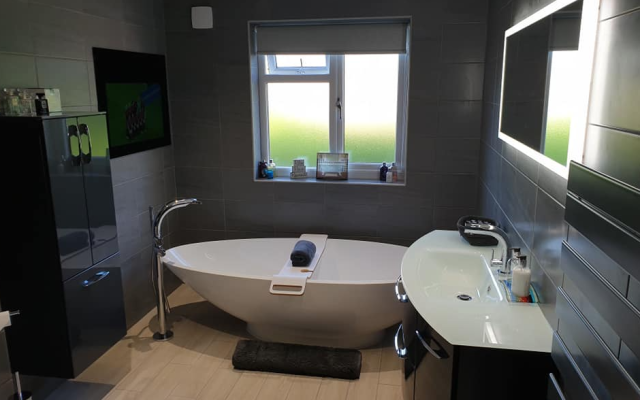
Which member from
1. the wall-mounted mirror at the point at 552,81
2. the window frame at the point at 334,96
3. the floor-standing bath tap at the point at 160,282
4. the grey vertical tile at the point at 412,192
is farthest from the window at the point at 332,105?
the wall-mounted mirror at the point at 552,81

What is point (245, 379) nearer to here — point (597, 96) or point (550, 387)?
point (550, 387)

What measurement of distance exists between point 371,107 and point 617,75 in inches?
121

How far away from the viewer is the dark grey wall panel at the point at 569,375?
1.20 metres

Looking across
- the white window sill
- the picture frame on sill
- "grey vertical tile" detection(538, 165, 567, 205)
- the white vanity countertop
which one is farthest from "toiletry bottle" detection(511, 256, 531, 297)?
the picture frame on sill

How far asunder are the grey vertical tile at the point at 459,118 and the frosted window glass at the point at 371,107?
43 cm

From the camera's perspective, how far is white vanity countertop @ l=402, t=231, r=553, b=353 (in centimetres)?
174

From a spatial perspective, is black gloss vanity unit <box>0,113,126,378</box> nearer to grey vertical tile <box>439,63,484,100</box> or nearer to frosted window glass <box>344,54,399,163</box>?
frosted window glass <box>344,54,399,163</box>

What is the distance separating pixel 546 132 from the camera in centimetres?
192

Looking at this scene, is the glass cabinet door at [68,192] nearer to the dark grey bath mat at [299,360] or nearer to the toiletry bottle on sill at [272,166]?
the dark grey bath mat at [299,360]

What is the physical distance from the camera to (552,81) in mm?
1877

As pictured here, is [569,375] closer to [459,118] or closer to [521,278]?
[521,278]

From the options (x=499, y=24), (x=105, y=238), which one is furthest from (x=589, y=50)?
(x=105, y=238)

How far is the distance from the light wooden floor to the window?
5.15ft

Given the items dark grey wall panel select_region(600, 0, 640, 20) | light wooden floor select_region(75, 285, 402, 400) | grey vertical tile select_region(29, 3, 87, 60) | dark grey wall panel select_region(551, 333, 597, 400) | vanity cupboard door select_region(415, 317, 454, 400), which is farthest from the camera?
light wooden floor select_region(75, 285, 402, 400)
